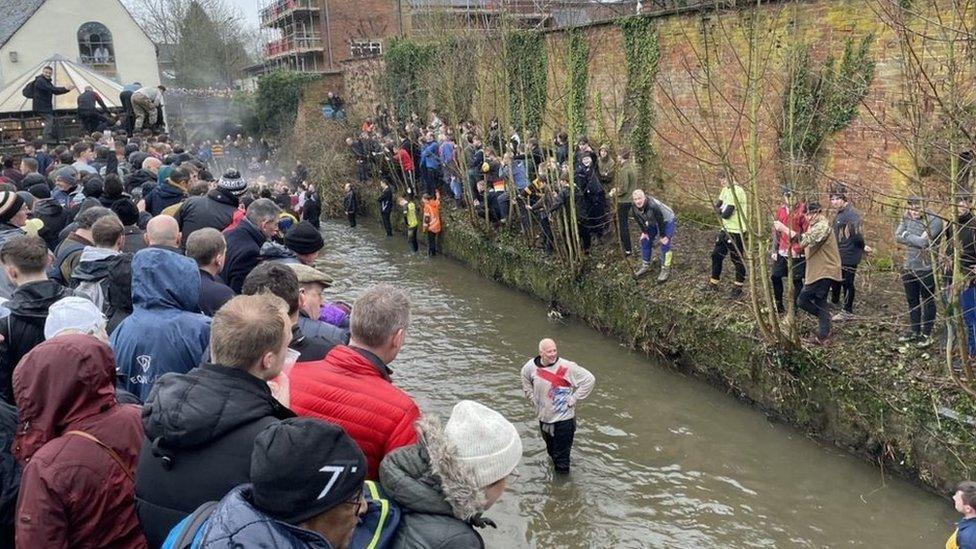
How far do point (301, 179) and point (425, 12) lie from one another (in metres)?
6.78

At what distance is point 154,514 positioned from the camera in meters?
2.49

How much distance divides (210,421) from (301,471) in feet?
2.00

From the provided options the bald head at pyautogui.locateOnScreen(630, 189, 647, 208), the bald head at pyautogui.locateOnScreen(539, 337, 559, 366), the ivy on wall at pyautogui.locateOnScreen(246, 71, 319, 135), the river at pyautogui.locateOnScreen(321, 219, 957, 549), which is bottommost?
the river at pyautogui.locateOnScreen(321, 219, 957, 549)

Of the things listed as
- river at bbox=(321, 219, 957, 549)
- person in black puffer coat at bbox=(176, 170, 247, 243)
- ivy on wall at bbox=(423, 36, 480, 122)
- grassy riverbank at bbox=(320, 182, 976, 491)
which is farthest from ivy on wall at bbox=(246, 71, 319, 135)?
person in black puffer coat at bbox=(176, 170, 247, 243)

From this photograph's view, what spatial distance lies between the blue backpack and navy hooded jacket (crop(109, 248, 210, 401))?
5.61 feet

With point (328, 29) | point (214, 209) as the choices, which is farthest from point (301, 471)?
point (328, 29)

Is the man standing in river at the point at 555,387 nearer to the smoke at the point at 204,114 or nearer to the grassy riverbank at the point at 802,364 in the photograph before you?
the grassy riverbank at the point at 802,364

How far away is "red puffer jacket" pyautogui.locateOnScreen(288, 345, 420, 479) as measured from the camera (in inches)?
106

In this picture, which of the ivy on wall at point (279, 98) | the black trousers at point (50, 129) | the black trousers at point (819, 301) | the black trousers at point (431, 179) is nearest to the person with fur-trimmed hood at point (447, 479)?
the black trousers at point (819, 301)

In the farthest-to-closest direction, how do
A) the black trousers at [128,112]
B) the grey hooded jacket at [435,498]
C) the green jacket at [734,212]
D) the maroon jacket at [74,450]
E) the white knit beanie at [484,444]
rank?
the black trousers at [128,112] → the green jacket at [734,212] → the maroon jacket at [74,450] → the white knit beanie at [484,444] → the grey hooded jacket at [435,498]

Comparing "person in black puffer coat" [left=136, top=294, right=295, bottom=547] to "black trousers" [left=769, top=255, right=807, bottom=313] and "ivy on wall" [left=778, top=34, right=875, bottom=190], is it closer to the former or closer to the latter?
"black trousers" [left=769, top=255, right=807, bottom=313]

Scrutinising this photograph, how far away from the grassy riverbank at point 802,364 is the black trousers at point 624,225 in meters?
0.35

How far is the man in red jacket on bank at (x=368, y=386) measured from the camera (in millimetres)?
2705

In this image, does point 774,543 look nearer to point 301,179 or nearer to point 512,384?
point 512,384
